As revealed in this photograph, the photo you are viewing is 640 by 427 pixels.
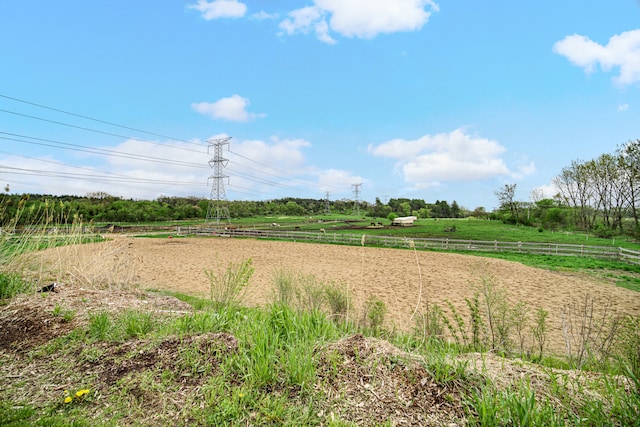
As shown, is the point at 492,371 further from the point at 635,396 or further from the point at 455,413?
the point at 635,396

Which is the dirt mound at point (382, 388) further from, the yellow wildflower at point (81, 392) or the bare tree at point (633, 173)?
the bare tree at point (633, 173)

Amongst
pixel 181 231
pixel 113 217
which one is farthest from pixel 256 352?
pixel 113 217

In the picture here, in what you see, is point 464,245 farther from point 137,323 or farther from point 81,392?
point 81,392

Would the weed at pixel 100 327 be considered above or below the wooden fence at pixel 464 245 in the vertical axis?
above

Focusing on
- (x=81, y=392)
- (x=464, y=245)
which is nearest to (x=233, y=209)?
(x=464, y=245)

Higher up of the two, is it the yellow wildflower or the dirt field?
the yellow wildflower

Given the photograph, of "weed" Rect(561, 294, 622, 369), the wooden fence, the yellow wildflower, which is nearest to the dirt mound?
"weed" Rect(561, 294, 622, 369)

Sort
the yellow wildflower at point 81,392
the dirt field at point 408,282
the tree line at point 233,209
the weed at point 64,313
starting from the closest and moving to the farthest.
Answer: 1. the yellow wildflower at point 81,392
2. the weed at point 64,313
3. the dirt field at point 408,282
4. the tree line at point 233,209

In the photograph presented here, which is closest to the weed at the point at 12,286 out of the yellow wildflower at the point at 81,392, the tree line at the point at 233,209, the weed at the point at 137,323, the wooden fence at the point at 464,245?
the weed at the point at 137,323

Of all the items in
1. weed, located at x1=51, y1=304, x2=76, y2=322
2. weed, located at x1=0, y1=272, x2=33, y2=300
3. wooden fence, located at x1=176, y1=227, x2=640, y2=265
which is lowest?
wooden fence, located at x1=176, y1=227, x2=640, y2=265

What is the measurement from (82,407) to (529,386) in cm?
404

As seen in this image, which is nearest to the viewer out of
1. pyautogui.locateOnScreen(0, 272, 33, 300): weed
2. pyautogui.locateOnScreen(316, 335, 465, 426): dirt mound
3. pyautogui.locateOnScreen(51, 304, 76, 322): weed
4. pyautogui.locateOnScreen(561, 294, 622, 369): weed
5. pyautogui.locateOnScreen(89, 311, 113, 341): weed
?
pyautogui.locateOnScreen(316, 335, 465, 426): dirt mound

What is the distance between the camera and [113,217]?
5384 centimetres

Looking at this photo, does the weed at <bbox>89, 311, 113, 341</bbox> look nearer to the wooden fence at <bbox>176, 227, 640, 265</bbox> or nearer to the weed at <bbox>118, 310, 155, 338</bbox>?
the weed at <bbox>118, 310, 155, 338</bbox>
